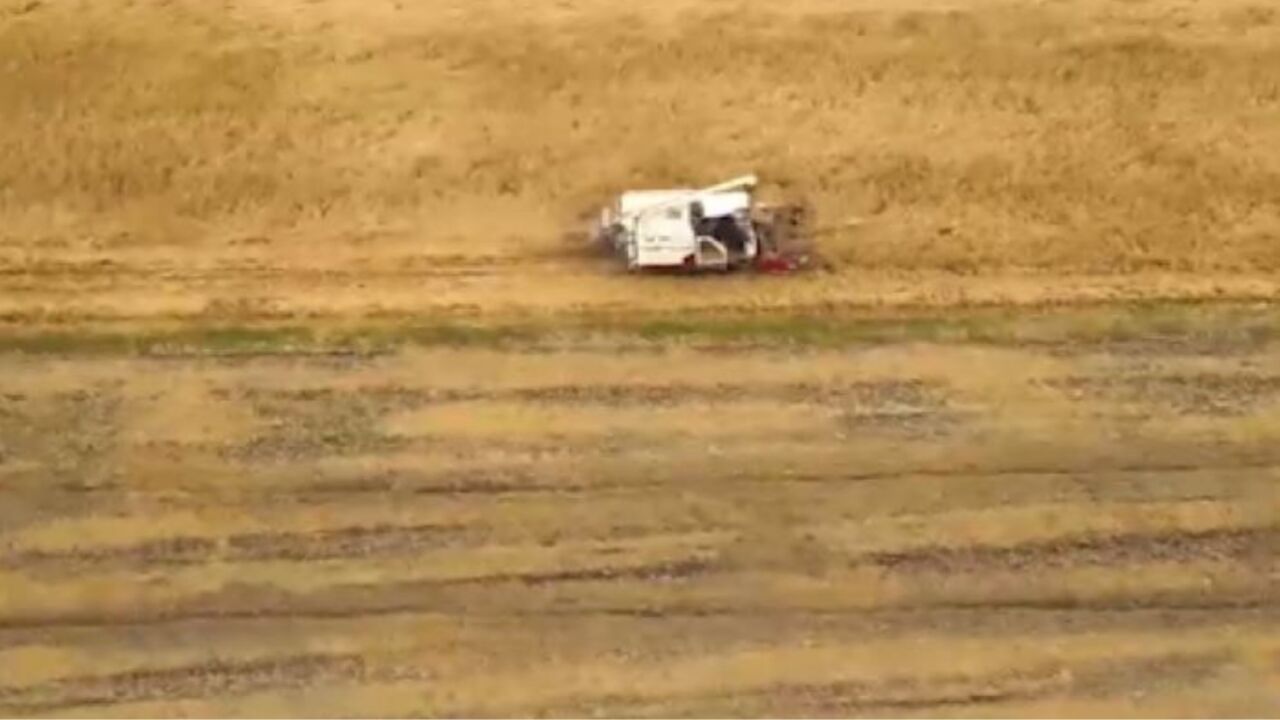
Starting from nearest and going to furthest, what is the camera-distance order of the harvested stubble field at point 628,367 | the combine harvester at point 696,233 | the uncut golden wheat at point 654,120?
the harvested stubble field at point 628,367 → the combine harvester at point 696,233 → the uncut golden wheat at point 654,120

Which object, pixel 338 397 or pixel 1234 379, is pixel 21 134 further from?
pixel 1234 379

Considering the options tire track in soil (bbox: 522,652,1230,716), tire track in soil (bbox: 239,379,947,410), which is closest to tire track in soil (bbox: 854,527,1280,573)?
tire track in soil (bbox: 522,652,1230,716)

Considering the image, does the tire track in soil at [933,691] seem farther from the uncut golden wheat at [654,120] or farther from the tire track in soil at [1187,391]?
the uncut golden wheat at [654,120]

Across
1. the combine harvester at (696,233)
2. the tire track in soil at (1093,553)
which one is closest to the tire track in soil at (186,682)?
the combine harvester at (696,233)

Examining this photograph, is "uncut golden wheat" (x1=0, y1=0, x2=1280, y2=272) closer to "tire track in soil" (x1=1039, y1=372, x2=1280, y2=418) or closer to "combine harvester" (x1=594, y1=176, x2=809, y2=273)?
"combine harvester" (x1=594, y1=176, x2=809, y2=273)

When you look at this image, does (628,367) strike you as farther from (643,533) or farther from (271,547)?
(271,547)

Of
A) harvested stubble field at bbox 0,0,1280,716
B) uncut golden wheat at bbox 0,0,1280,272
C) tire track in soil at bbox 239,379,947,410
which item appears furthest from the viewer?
uncut golden wheat at bbox 0,0,1280,272

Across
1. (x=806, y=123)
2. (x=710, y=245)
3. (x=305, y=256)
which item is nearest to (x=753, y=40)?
(x=806, y=123)
